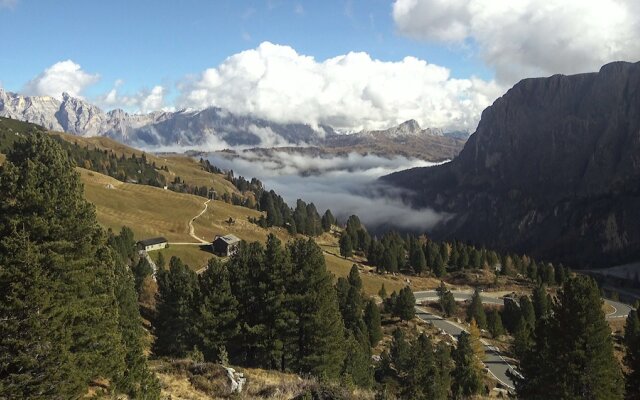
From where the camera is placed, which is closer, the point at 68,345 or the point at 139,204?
the point at 68,345

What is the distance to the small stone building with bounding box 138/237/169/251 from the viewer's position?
363ft

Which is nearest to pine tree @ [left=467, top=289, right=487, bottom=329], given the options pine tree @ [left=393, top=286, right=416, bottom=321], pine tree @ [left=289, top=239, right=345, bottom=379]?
pine tree @ [left=393, top=286, right=416, bottom=321]

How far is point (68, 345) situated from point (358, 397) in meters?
12.4

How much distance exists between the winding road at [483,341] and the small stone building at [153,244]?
6218cm

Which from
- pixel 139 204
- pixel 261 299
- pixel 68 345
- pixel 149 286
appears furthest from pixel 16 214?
pixel 139 204

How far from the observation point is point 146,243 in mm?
112688

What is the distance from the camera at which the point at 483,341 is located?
9406 centimetres

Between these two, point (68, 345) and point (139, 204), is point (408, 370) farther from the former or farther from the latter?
point (139, 204)

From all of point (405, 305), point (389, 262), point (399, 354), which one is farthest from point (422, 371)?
point (389, 262)

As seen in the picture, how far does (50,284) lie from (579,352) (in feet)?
106

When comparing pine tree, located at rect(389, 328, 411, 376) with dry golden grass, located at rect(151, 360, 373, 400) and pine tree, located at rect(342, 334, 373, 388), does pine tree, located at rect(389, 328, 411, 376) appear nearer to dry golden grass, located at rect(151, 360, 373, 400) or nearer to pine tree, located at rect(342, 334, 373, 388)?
pine tree, located at rect(342, 334, 373, 388)

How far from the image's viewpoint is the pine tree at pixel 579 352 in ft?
108

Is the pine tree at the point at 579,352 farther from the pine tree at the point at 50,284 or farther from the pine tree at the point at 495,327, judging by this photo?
the pine tree at the point at 495,327

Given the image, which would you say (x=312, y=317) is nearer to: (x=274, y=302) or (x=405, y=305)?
(x=274, y=302)
